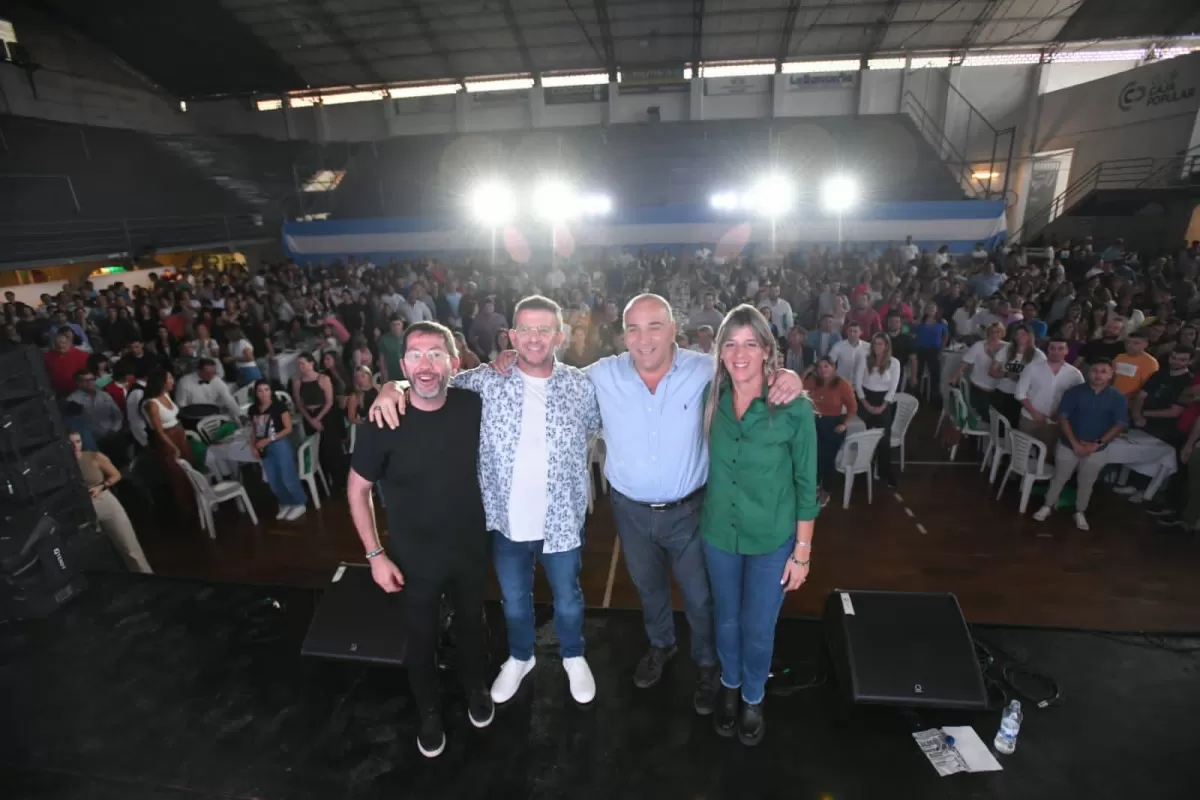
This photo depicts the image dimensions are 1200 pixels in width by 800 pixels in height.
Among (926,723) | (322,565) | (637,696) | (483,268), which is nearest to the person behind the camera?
(926,723)

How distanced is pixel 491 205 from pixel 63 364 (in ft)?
37.7

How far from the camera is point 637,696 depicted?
2580 millimetres

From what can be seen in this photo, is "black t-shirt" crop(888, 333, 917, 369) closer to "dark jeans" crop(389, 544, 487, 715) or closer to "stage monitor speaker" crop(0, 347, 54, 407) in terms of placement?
"dark jeans" crop(389, 544, 487, 715)

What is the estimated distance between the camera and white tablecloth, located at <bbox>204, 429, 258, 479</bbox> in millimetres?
4906

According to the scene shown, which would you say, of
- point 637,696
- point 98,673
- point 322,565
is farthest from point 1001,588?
point 98,673

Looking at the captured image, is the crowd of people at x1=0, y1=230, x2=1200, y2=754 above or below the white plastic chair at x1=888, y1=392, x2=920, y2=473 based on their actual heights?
above

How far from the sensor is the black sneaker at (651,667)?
2.61 metres

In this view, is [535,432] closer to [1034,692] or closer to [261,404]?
[1034,692]

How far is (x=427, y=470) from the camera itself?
2.09 m

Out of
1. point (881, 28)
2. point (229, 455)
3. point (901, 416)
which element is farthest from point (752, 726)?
point (881, 28)

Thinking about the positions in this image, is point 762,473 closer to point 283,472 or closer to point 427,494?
point 427,494

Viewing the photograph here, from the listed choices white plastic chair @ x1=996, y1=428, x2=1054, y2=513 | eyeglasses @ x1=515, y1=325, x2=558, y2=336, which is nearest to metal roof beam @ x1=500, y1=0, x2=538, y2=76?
white plastic chair @ x1=996, y1=428, x2=1054, y2=513

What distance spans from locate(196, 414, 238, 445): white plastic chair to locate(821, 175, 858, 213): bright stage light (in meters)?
13.5

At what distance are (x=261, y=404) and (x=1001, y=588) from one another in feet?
17.7
